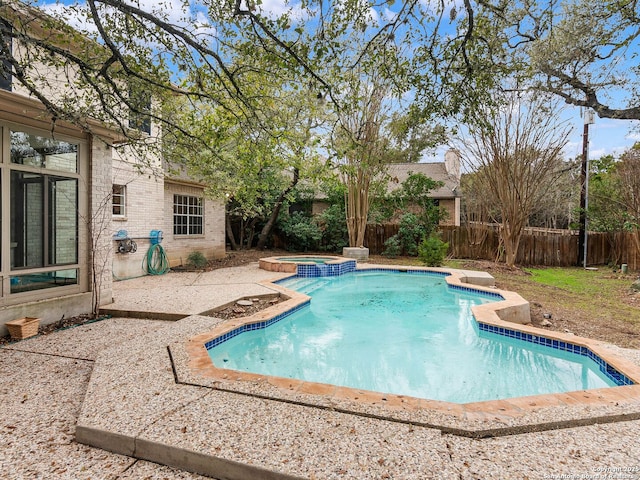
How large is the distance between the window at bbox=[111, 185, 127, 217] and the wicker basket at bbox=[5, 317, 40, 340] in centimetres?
470

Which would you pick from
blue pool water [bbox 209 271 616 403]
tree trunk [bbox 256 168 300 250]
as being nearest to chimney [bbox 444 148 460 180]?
tree trunk [bbox 256 168 300 250]

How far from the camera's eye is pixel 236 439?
214 cm

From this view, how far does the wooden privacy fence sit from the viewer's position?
12320 millimetres

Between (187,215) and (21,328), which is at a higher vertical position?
(187,215)

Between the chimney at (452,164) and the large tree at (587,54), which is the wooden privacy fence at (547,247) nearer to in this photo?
the large tree at (587,54)

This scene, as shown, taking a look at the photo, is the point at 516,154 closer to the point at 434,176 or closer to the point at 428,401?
the point at 428,401

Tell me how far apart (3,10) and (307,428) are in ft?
16.4

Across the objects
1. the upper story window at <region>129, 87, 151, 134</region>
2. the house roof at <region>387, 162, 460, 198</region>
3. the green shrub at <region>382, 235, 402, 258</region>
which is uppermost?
the house roof at <region>387, 162, 460, 198</region>

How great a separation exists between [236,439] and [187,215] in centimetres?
981

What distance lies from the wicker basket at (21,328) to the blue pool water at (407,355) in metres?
2.29

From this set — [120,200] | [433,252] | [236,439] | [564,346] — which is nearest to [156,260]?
[120,200]

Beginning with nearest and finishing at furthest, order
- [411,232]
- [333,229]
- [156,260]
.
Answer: [156,260], [411,232], [333,229]

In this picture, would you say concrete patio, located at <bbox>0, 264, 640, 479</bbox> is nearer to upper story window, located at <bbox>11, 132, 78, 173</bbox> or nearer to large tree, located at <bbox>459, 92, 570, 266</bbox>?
upper story window, located at <bbox>11, 132, 78, 173</bbox>

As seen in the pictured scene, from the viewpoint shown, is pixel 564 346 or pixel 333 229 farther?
pixel 333 229
